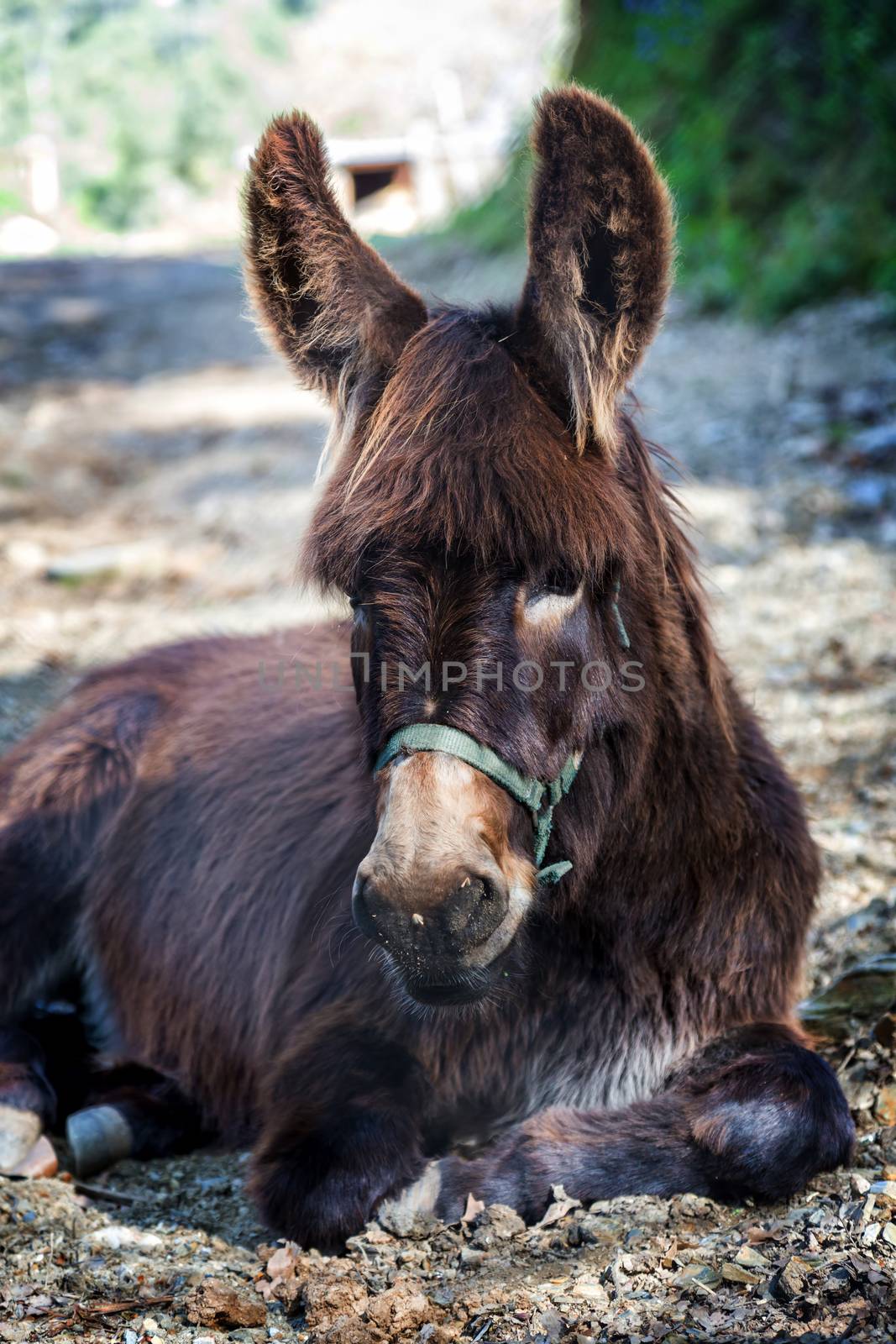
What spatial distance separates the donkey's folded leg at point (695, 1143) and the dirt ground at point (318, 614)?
0.21 ft

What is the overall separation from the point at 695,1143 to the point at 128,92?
1432 inches

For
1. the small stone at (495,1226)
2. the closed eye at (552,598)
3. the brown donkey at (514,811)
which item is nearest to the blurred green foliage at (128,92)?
the brown donkey at (514,811)

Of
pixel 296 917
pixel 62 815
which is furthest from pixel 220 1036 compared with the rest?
pixel 62 815

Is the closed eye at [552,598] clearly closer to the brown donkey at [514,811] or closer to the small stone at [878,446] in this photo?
the brown donkey at [514,811]

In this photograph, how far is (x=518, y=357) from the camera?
2.69 meters

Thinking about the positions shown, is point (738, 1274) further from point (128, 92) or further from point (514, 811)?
point (128, 92)

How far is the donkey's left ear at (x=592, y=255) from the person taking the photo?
2.44m

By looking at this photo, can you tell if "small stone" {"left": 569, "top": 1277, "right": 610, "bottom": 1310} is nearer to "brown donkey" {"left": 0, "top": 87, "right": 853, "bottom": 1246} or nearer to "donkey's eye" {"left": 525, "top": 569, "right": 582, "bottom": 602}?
"brown donkey" {"left": 0, "top": 87, "right": 853, "bottom": 1246}

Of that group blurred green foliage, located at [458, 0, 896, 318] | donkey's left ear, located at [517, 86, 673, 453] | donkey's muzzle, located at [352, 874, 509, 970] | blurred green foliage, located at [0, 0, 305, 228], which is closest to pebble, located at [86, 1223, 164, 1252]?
donkey's muzzle, located at [352, 874, 509, 970]

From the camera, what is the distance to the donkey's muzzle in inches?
88.1

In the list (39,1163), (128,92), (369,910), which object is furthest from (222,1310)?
(128,92)

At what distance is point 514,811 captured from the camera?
2482 millimetres

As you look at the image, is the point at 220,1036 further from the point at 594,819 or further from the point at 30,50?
the point at 30,50

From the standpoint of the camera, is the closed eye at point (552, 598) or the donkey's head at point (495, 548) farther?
the closed eye at point (552, 598)
